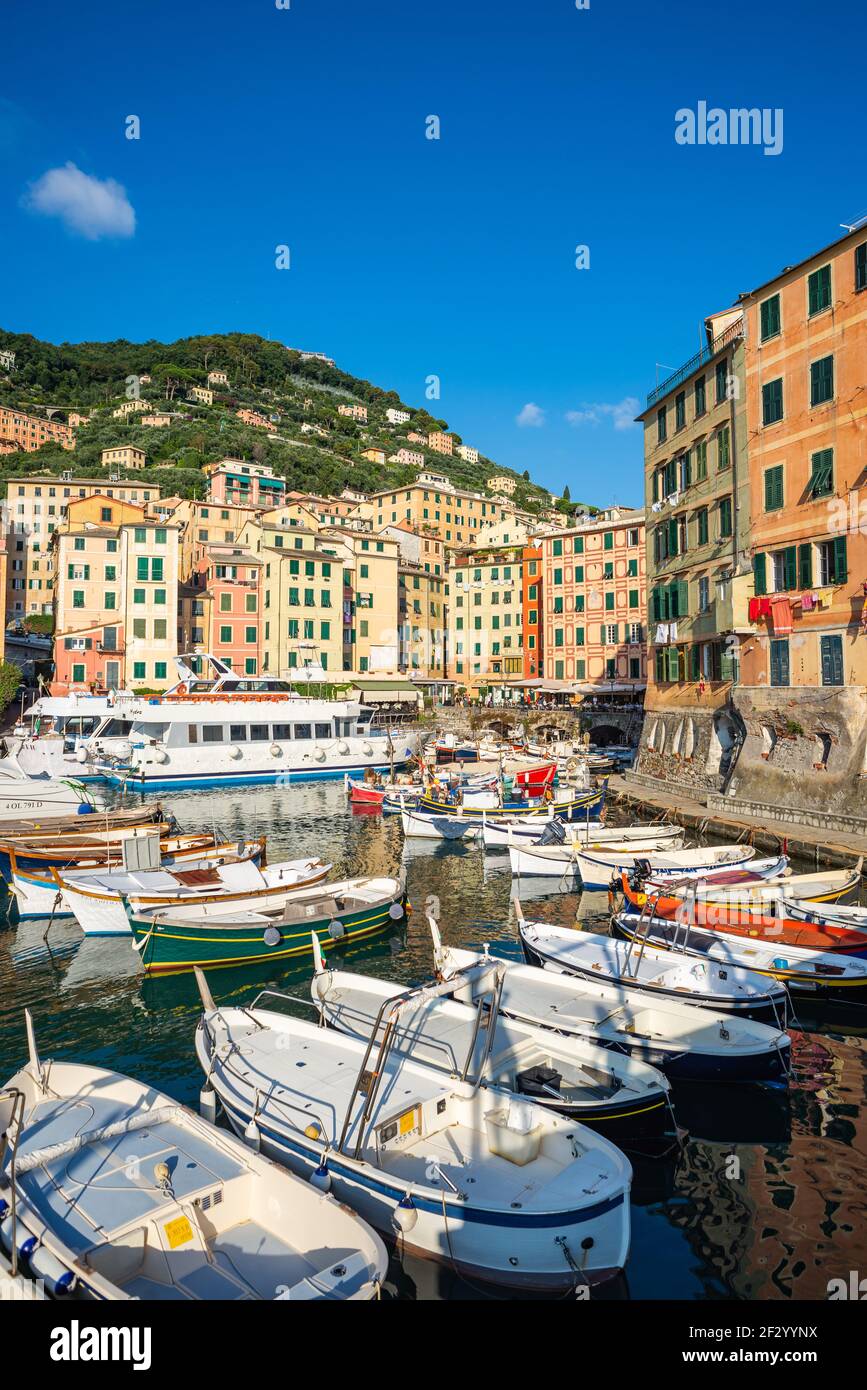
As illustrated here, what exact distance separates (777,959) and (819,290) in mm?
24161

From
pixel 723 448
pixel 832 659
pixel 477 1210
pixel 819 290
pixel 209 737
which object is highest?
pixel 819 290

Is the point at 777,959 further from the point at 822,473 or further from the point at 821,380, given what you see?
the point at 821,380

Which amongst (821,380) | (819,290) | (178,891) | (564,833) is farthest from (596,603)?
(178,891)

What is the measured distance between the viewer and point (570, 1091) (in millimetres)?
10273

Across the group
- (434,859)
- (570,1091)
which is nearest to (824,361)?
(434,859)

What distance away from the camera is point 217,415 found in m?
143

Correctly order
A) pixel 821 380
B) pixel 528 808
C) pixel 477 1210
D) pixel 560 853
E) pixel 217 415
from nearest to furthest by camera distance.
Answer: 1. pixel 477 1210
2. pixel 560 853
3. pixel 821 380
4. pixel 528 808
5. pixel 217 415

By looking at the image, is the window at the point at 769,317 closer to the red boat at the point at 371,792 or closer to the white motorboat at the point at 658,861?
the white motorboat at the point at 658,861

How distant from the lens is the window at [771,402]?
2947 cm

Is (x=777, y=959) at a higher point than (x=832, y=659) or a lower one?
lower

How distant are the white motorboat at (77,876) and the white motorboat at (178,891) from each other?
39 millimetres

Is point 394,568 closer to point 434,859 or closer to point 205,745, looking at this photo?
point 205,745

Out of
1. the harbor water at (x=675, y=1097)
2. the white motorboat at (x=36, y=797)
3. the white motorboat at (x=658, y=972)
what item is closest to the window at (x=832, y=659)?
the harbor water at (x=675, y=1097)
